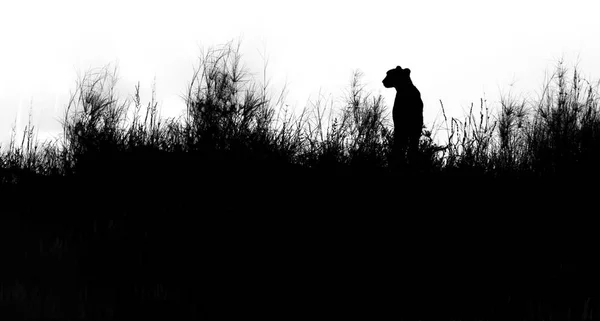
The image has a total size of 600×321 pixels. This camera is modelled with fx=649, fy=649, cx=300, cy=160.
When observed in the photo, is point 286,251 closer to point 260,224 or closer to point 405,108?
point 260,224

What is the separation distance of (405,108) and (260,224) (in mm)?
3789

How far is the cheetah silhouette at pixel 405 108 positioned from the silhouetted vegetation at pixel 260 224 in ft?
1.06

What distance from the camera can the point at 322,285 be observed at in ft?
11.9

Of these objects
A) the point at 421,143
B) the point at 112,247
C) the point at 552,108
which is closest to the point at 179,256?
the point at 112,247

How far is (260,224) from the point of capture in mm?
4391

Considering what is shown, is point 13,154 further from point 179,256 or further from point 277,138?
point 179,256

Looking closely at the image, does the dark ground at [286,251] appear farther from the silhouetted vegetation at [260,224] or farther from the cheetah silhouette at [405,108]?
the cheetah silhouette at [405,108]

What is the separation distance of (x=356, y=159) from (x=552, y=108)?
22.7 feet

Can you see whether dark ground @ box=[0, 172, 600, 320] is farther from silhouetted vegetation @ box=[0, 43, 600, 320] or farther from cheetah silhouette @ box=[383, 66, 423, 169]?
cheetah silhouette @ box=[383, 66, 423, 169]

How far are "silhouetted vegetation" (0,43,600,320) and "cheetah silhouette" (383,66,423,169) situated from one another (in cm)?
32


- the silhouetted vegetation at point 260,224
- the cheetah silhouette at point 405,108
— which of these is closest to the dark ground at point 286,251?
the silhouetted vegetation at point 260,224

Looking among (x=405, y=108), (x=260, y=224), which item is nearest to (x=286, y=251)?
(x=260, y=224)

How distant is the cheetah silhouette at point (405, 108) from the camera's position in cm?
713

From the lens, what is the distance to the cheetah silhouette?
23.4ft
